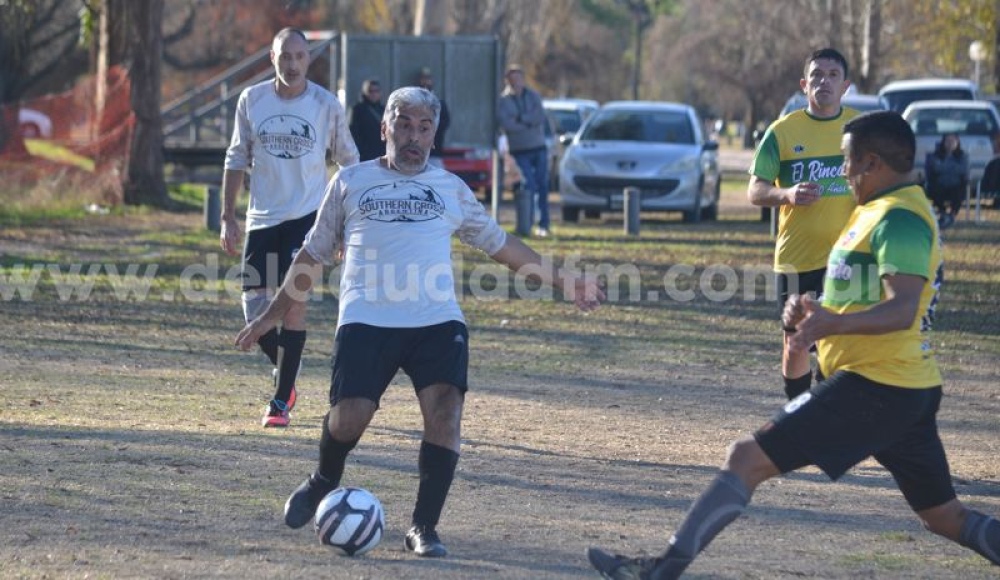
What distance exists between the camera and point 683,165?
23625 mm

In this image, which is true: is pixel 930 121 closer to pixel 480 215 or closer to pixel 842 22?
pixel 480 215

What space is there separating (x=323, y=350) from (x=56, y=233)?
999cm

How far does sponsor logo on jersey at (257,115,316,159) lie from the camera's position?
881 centimetres

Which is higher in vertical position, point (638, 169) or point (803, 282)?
point (638, 169)

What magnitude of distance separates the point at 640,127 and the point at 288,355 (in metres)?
16.4

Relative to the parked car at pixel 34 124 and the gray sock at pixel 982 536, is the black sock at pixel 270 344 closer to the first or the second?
the gray sock at pixel 982 536

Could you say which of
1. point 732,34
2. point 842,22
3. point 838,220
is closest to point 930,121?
point 838,220

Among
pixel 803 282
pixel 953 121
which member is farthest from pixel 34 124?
pixel 803 282

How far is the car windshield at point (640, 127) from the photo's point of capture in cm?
2441

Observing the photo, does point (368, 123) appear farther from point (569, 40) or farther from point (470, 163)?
point (569, 40)

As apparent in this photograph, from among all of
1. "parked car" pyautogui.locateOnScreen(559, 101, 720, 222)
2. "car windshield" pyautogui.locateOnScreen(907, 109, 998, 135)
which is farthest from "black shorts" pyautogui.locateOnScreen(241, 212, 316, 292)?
"car windshield" pyautogui.locateOnScreen(907, 109, 998, 135)

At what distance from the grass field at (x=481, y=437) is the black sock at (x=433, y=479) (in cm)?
19

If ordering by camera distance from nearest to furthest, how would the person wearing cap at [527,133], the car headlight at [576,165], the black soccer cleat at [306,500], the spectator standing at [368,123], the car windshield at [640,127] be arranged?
the black soccer cleat at [306,500], the spectator standing at [368,123], the person wearing cap at [527,133], the car headlight at [576,165], the car windshield at [640,127]

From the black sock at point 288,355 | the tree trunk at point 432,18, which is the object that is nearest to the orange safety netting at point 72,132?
the tree trunk at point 432,18
